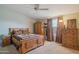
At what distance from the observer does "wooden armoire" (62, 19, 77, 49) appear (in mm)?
1932

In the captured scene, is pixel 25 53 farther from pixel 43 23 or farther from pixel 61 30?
pixel 61 30

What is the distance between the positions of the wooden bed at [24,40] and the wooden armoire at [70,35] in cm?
47

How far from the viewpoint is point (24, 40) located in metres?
1.93

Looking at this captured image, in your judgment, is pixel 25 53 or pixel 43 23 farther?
pixel 43 23

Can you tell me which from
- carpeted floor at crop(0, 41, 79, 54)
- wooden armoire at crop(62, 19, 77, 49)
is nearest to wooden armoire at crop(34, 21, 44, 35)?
carpeted floor at crop(0, 41, 79, 54)

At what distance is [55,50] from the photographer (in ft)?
6.41

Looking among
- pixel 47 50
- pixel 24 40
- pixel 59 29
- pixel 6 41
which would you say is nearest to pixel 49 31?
pixel 59 29

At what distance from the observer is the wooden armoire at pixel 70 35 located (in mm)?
1932

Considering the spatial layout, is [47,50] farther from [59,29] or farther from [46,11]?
[46,11]
